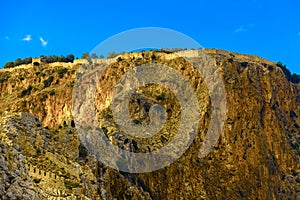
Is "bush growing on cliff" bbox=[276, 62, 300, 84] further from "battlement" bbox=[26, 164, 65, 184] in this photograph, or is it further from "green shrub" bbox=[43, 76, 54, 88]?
"battlement" bbox=[26, 164, 65, 184]

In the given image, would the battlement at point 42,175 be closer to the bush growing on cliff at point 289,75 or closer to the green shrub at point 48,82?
the green shrub at point 48,82

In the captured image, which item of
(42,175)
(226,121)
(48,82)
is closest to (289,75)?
(226,121)

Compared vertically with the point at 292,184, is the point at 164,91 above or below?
above

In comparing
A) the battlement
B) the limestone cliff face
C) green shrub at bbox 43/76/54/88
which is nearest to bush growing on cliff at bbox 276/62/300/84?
the limestone cliff face

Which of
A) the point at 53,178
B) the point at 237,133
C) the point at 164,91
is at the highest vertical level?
the point at 164,91

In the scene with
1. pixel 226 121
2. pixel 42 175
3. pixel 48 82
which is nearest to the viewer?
pixel 42 175

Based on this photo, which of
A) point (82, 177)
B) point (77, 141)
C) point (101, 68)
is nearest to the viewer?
point (82, 177)

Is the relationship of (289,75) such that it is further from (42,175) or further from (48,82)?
(42,175)

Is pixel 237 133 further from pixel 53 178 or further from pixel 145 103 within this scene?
pixel 53 178

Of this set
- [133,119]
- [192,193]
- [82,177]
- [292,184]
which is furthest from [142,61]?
[82,177]
